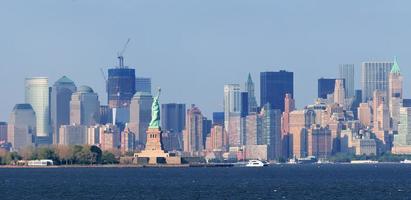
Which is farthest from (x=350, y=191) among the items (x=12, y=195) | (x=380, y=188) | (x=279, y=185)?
(x=12, y=195)

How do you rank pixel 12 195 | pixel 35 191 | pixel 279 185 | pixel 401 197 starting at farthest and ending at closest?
pixel 279 185 → pixel 35 191 → pixel 12 195 → pixel 401 197

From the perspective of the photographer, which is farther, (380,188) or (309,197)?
(380,188)

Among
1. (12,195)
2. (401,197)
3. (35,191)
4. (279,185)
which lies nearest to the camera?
(401,197)

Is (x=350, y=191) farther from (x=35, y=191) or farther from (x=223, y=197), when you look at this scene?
(x=35, y=191)

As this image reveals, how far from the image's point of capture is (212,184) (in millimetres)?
172250

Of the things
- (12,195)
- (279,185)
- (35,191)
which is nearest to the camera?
(12,195)

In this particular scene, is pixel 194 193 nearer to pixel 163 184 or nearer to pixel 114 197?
pixel 114 197

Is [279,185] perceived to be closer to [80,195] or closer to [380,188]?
[380,188]

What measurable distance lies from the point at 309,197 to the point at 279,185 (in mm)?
32025

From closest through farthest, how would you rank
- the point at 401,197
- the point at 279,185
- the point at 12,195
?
the point at 401,197
the point at 12,195
the point at 279,185

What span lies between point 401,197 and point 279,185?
119 feet

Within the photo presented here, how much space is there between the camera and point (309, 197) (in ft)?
448

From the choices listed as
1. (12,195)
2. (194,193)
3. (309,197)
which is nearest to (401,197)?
(309,197)

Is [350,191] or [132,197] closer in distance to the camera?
[132,197]
